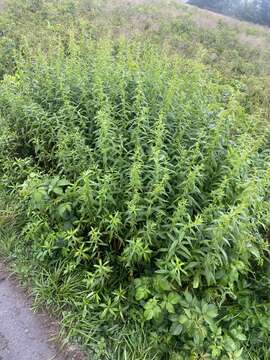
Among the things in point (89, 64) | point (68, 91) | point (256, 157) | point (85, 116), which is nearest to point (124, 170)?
point (85, 116)

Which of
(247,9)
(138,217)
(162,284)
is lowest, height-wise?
(162,284)

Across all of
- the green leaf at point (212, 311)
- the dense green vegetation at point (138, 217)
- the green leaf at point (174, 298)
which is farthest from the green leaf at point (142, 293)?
the green leaf at point (212, 311)

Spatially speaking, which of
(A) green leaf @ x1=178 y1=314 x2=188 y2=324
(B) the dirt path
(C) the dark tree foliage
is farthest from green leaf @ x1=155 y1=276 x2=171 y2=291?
(C) the dark tree foliage

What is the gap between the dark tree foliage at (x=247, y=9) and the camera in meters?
11.5

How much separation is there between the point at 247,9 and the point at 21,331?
12.8 m

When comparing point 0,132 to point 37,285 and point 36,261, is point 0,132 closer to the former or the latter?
point 36,261

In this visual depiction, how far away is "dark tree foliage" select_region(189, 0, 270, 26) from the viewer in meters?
11.5

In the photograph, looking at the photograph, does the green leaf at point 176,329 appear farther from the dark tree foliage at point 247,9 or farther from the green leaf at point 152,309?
the dark tree foliage at point 247,9

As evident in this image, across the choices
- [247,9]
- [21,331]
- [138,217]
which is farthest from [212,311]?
[247,9]

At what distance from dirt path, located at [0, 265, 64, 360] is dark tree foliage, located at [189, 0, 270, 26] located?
12.4m

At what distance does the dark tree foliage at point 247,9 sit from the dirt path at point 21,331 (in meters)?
12.4

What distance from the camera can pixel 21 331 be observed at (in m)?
2.79

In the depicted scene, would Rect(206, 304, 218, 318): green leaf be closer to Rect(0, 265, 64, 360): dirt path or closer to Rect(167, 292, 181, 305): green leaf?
Rect(167, 292, 181, 305): green leaf

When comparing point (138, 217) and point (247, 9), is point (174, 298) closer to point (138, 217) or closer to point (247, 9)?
point (138, 217)
